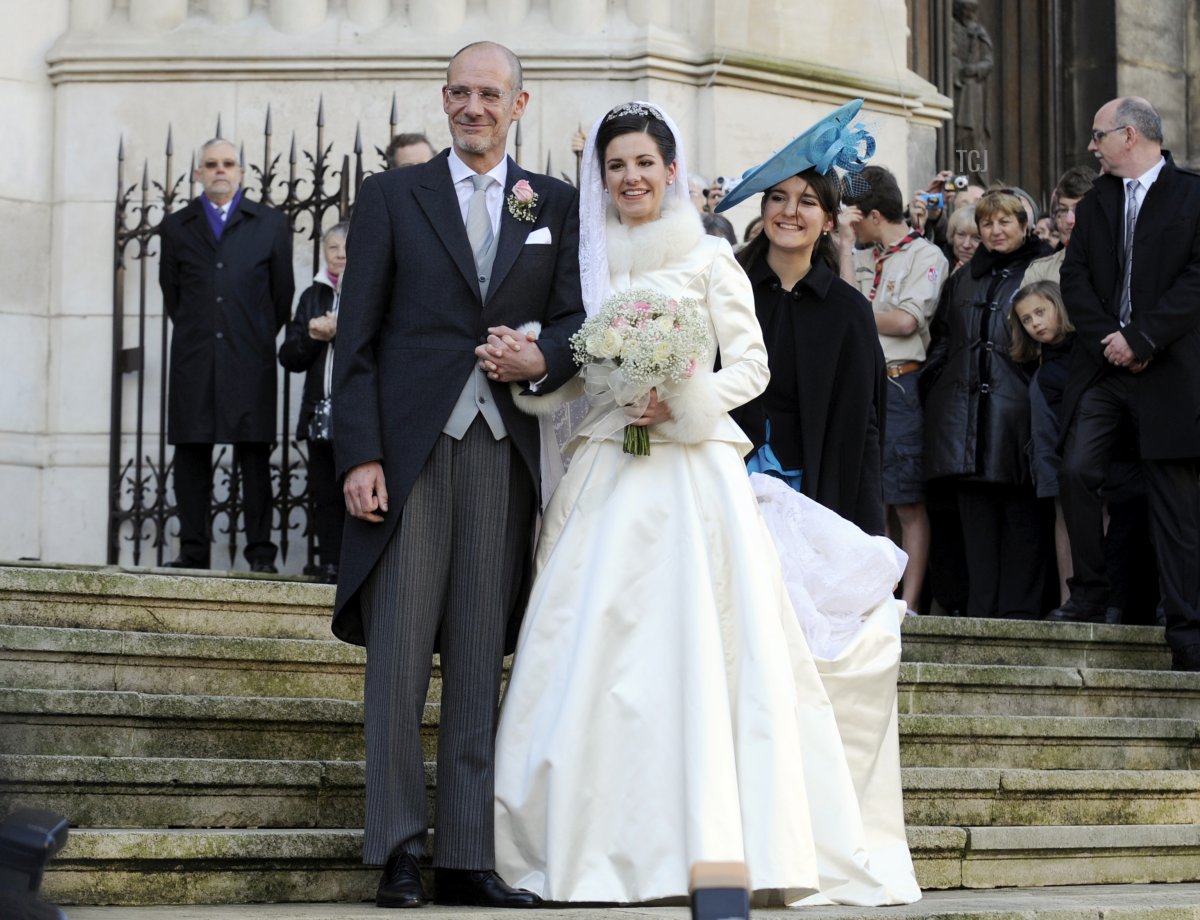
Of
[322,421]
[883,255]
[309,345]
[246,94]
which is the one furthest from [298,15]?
[883,255]

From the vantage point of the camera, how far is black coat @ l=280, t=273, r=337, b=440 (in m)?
9.00

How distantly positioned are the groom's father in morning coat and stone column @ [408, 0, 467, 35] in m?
5.93

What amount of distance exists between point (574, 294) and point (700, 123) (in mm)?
5906

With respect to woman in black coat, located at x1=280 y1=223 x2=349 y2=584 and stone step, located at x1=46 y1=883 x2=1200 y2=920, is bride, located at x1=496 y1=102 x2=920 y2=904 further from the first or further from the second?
woman in black coat, located at x1=280 y1=223 x2=349 y2=584

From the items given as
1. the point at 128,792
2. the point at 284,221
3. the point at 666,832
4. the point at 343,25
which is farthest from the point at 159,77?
the point at 666,832

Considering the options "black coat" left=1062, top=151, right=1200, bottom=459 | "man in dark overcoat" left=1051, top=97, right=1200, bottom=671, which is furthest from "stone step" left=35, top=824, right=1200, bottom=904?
"black coat" left=1062, top=151, right=1200, bottom=459

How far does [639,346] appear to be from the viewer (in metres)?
5.00

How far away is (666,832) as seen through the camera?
4.88 metres

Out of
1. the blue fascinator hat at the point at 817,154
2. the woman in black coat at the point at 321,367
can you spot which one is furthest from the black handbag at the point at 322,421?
the blue fascinator hat at the point at 817,154

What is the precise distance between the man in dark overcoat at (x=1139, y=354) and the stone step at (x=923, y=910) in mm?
2213

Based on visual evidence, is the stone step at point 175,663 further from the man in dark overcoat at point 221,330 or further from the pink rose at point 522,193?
the man in dark overcoat at point 221,330

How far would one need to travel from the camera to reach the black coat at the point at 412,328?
501 cm

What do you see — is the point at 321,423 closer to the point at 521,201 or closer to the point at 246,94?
the point at 246,94

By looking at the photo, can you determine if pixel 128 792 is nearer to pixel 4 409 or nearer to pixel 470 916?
pixel 470 916
